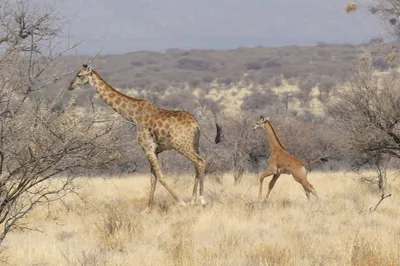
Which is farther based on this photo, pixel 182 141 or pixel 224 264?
pixel 182 141

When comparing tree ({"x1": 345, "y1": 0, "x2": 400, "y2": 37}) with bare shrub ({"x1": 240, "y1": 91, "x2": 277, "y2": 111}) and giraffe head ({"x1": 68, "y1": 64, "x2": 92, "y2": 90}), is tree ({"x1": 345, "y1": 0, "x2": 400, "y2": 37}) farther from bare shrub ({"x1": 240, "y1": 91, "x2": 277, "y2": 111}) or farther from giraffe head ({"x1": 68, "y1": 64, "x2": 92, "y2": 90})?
bare shrub ({"x1": 240, "y1": 91, "x2": 277, "y2": 111})

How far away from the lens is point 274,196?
1416 cm

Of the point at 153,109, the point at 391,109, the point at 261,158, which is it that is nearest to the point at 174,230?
the point at 153,109

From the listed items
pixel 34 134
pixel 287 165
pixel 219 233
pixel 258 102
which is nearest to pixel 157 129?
pixel 287 165

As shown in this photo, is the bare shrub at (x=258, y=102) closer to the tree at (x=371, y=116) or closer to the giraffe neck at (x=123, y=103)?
the tree at (x=371, y=116)

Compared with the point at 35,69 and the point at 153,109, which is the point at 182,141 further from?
the point at 35,69

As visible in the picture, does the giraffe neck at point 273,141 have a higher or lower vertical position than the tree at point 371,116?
lower

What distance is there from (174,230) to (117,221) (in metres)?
0.88

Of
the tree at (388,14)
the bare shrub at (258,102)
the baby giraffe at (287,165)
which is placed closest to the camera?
the baby giraffe at (287,165)

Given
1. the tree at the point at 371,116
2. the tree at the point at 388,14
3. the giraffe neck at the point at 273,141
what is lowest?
the giraffe neck at the point at 273,141

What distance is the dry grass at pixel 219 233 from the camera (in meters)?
7.73

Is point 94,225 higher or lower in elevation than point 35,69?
lower

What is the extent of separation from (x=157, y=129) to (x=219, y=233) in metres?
3.12

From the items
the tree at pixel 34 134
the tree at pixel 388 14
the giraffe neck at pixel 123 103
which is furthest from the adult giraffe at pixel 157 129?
the tree at pixel 388 14
